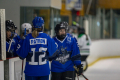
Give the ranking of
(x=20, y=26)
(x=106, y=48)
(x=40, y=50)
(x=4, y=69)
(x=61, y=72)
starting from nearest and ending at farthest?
1. (x=40, y=50)
2. (x=4, y=69)
3. (x=61, y=72)
4. (x=20, y=26)
5. (x=106, y=48)

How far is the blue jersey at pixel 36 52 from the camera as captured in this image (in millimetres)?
3564

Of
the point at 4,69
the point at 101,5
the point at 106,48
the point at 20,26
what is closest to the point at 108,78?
the point at 20,26

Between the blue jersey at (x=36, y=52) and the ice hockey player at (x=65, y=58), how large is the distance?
71 centimetres

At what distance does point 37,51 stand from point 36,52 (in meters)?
0.02

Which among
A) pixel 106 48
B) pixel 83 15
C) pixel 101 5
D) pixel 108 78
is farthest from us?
pixel 101 5

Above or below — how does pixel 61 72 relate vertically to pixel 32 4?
below

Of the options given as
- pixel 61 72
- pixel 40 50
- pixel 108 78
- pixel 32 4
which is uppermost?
pixel 32 4

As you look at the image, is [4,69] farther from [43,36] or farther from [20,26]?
[20,26]

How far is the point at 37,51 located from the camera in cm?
356

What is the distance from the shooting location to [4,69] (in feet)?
13.3

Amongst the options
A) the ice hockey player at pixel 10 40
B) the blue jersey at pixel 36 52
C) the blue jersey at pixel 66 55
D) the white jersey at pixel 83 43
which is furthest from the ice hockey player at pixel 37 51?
the white jersey at pixel 83 43

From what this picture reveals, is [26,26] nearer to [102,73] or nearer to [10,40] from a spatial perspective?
[10,40]

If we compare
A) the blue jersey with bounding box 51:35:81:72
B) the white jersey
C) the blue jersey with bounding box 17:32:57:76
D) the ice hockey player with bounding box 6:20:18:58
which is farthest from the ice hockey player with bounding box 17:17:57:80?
the white jersey

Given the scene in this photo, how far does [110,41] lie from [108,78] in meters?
6.48
